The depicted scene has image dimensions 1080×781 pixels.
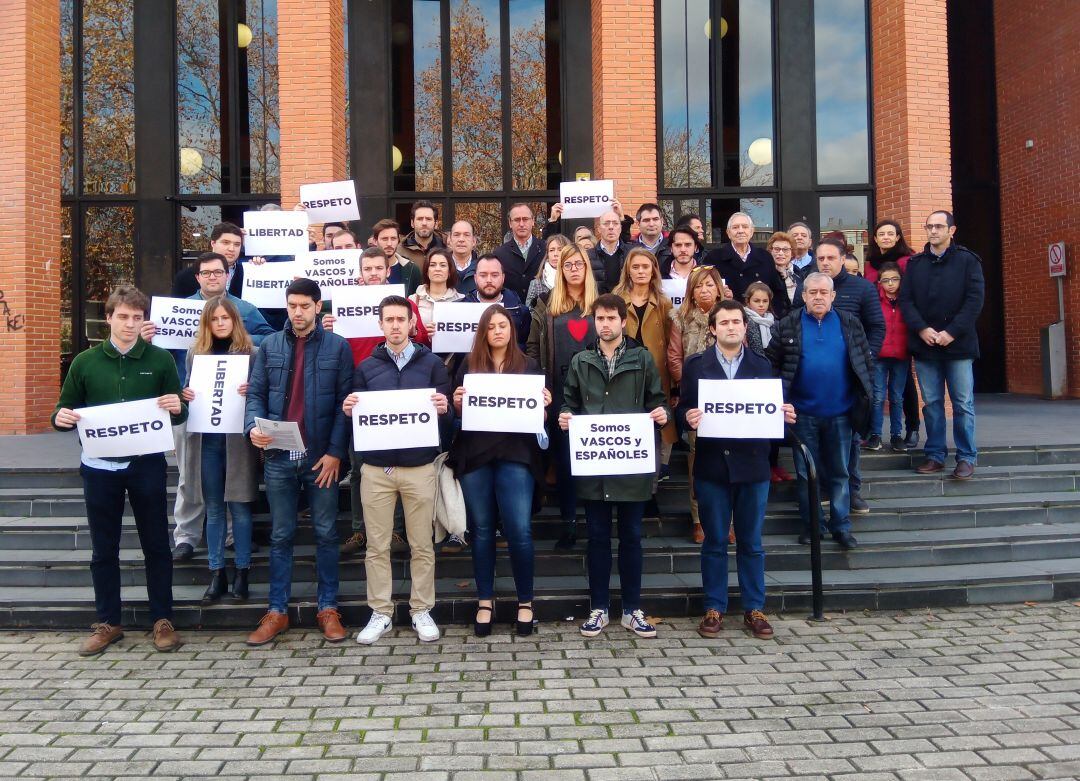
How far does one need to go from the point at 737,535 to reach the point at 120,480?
14.5 feet

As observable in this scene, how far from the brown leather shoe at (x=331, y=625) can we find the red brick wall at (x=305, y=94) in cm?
753

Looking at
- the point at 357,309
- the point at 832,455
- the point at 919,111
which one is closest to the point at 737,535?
the point at 832,455

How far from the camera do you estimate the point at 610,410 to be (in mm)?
5648

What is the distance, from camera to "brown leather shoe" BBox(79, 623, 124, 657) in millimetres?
5371

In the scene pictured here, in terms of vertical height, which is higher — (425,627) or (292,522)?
(292,522)

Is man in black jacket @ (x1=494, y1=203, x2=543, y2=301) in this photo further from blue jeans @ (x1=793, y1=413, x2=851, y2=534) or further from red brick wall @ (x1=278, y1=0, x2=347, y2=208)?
red brick wall @ (x1=278, y1=0, x2=347, y2=208)

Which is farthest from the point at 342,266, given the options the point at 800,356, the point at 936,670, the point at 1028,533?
the point at 1028,533

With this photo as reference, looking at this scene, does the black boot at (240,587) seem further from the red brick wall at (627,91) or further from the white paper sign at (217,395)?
the red brick wall at (627,91)

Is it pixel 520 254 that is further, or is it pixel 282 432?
pixel 520 254

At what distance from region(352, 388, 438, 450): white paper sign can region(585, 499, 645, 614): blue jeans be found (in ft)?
4.41

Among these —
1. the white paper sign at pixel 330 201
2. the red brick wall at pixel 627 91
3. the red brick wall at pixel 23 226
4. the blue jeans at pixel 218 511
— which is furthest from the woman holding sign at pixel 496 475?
the red brick wall at pixel 23 226

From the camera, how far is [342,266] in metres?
7.55

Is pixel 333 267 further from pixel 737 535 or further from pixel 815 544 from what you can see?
pixel 815 544

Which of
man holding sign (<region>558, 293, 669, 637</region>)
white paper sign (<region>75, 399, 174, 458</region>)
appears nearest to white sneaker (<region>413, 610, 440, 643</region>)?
man holding sign (<region>558, 293, 669, 637</region>)
